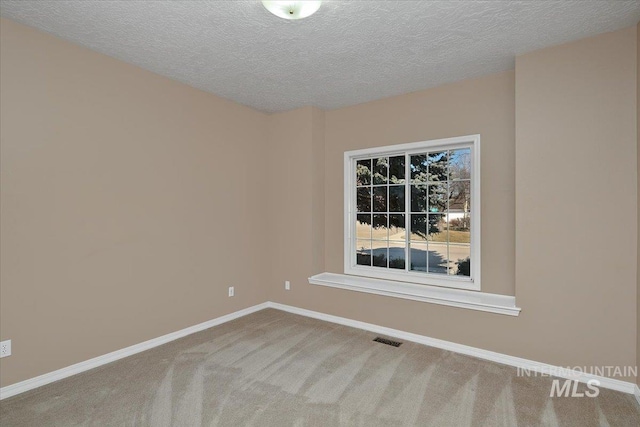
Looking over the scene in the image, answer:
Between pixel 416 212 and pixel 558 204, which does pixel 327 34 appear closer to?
pixel 416 212

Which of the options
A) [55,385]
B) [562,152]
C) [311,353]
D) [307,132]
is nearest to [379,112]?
[307,132]

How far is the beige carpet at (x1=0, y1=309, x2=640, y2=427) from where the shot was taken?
204 centimetres

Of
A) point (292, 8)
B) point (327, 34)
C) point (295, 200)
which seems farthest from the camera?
point (295, 200)

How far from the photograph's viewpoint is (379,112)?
3.83 metres

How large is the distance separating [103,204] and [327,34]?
2397mm

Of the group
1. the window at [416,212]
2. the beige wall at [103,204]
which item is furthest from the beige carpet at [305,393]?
the window at [416,212]

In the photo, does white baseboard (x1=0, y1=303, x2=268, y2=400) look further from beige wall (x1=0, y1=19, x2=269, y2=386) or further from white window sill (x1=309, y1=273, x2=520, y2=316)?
white window sill (x1=309, y1=273, x2=520, y2=316)

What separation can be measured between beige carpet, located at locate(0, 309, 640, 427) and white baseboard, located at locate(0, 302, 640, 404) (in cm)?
8

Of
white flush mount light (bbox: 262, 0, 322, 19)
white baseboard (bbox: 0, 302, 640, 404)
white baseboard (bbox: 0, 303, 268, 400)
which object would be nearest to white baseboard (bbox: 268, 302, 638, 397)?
white baseboard (bbox: 0, 302, 640, 404)

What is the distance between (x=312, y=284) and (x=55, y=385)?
2.56 metres

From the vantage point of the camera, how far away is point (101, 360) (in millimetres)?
2734

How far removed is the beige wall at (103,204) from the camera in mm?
2314

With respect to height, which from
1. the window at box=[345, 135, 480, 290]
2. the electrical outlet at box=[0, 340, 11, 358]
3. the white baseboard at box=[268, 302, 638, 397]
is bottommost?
the white baseboard at box=[268, 302, 638, 397]

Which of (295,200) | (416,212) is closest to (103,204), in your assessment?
(295,200)
